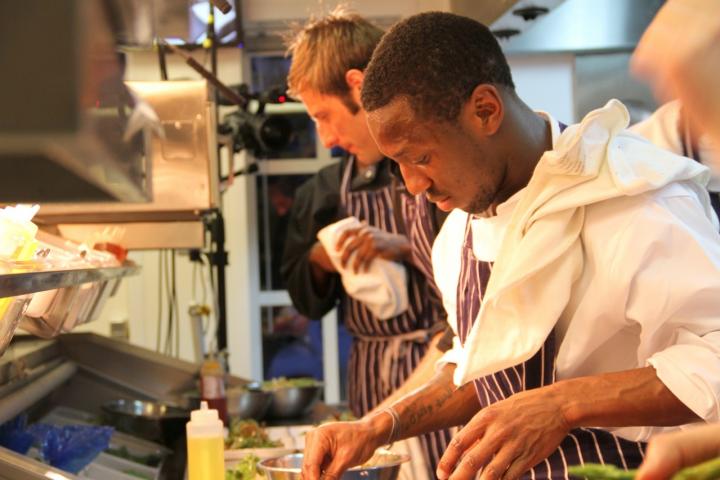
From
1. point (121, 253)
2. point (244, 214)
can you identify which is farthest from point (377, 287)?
point (244, 214)

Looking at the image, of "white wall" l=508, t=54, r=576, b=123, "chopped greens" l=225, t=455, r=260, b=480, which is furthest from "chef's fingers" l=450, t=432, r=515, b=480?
"white wall" l=508, t=54, r=576, b=123

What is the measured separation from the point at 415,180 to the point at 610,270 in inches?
15.0

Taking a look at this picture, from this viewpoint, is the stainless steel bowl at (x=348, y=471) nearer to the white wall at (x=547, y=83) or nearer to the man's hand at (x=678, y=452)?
the man's hand at (x=678, y=452)

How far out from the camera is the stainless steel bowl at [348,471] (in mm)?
1919

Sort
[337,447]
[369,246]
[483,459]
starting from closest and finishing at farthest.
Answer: [483,459] → [337,447] → [369,246]

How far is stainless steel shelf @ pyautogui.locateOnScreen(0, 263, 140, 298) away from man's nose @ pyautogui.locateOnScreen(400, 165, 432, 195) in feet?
2.06

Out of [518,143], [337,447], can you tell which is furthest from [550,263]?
[337,447]

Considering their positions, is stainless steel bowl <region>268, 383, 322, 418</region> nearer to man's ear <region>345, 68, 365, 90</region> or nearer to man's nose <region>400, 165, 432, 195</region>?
man's ear <region>345, 68, 365, 90</region>

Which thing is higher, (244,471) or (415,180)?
(415,180)

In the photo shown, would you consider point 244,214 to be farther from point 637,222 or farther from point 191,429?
point 637,222

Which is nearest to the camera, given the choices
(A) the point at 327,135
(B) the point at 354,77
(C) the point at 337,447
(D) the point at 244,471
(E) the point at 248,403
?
(C) the point at 337,447

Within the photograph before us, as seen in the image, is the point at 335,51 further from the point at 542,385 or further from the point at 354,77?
the point at 542,385

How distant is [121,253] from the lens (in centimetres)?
314

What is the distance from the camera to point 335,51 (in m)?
2.76
